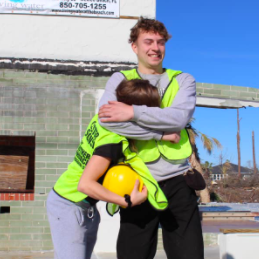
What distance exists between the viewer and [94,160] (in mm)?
2570

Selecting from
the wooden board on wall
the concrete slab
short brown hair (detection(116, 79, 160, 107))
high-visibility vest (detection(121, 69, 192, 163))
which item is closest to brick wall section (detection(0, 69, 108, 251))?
the concrete slab

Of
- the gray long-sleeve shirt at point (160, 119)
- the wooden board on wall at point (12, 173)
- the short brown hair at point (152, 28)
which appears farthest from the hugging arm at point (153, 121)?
the wooden board on wall at point (12, 173)

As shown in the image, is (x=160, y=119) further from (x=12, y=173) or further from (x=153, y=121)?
(x=12, y=173)

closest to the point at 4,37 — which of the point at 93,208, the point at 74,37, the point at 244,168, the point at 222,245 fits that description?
the point at 74,37

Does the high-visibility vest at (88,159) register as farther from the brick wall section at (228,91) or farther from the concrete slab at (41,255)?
the brick wall section at (228,91)

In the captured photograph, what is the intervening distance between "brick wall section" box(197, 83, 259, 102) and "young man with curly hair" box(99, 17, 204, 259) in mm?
4926

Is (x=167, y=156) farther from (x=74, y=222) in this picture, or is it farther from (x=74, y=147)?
(x=74, y=147)

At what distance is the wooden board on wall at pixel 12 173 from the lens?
23.2ft

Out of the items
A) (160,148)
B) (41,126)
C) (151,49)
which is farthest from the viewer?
(41,126)

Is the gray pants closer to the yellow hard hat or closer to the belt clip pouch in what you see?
the yellow hard hat

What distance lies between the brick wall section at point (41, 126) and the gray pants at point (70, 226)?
4.02 metres

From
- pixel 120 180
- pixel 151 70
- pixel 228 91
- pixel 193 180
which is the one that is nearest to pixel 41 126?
pixel 228 91

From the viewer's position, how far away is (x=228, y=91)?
Answer: 8.01 metres

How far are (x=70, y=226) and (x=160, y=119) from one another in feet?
2.73
